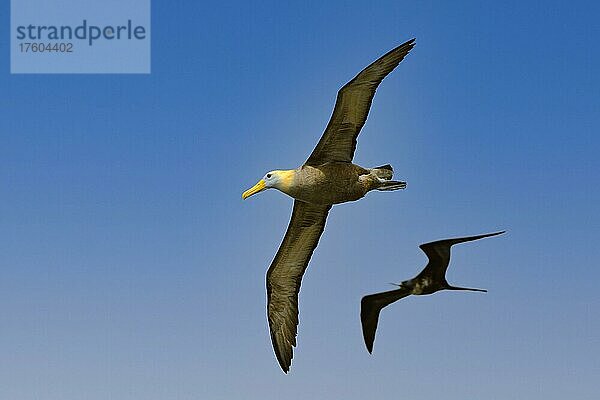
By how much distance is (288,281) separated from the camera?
20.8 metres

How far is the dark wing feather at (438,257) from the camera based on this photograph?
17.7 m

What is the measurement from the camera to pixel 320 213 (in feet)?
64.3

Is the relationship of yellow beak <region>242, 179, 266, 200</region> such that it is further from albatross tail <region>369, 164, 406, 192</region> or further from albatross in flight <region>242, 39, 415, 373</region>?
albatross tail <region>369, 164, 406, 192</region>

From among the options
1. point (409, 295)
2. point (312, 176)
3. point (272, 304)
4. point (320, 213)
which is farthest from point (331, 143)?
point (272, 304)

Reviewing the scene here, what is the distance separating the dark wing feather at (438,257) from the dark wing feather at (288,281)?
2.79 metres

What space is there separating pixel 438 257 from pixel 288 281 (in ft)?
13.9

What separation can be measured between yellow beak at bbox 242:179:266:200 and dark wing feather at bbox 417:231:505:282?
3302 mm

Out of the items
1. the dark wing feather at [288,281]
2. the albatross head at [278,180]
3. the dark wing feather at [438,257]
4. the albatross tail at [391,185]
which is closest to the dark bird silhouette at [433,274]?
the dark wing feather at [438,257]

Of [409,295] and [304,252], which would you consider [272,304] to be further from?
[409,295]

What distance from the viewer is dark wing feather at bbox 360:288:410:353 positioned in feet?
62.8

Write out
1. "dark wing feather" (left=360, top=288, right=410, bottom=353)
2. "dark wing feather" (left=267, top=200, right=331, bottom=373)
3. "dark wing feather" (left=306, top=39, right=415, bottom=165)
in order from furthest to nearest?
"dark wing feather" (left=267, top=200, right=331, bottom=373) → "dark wing feather" (left=360, top=288, right=410, bottom=353) → "dark wing feather" (left=306, top=39, right=415, bottom=165)

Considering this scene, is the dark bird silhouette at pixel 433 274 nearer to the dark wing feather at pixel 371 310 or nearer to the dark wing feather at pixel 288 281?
the dark wing feather at pixel 371 310

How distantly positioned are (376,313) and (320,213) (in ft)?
7.82

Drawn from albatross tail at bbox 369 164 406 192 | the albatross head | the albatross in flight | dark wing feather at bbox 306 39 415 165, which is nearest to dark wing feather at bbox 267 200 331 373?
the albatross in flight
